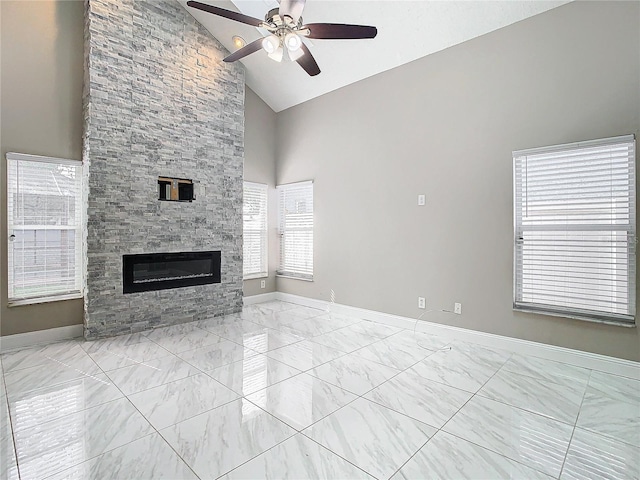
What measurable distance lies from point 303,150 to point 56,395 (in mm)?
4473

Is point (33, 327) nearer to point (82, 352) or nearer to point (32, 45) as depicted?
point (82, 352)

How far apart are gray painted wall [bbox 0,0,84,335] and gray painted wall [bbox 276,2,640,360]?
319 cm

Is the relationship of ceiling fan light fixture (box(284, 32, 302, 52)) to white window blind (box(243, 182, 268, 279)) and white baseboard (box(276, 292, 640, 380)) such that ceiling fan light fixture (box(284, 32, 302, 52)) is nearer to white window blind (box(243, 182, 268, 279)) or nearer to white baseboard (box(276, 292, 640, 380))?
white window blind (box(243, 182, 268, 279))

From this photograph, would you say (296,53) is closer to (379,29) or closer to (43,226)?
(379,29)

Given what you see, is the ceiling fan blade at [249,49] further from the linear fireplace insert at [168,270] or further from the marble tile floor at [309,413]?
the marble tile floor at [309,413]

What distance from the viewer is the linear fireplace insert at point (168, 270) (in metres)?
4.19

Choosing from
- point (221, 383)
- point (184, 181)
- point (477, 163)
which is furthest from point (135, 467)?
point (477, 163)

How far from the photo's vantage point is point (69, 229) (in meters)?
3.99

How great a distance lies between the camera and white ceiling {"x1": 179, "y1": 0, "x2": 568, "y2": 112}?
3486mm

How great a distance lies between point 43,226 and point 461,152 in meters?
4.86

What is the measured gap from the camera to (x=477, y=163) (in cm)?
375

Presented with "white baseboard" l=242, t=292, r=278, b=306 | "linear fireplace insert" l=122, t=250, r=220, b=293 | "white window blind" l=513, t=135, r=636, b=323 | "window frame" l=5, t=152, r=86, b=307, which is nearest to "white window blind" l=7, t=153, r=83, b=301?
"window frame" l=5, t=152, r=86, b=307

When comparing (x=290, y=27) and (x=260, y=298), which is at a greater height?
(x=290, y=27)

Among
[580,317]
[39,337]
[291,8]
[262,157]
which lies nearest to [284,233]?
[262,157]
